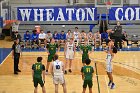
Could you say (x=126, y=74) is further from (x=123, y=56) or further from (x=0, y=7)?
(x=0, y=7)

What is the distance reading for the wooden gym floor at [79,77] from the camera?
1499 centimetres

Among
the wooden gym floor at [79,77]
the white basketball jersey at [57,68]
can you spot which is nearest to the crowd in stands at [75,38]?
the wooden gym floor at [79,77]

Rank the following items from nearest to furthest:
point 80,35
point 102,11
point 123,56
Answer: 1. point 123,56
2. point 80,35
3. point 102,11

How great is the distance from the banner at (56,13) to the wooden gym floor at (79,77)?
21.3 feet

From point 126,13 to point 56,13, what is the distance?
557 cm

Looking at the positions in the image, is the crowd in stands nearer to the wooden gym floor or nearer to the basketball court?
the basketball court

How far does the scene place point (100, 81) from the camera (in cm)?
1634

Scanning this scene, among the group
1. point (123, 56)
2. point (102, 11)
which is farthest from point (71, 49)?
point (102, 11)

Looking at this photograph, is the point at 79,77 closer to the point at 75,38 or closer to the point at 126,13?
the point at 75,38

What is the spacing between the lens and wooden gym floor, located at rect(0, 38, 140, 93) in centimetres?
1499

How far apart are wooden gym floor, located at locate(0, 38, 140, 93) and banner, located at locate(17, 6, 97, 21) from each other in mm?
6493

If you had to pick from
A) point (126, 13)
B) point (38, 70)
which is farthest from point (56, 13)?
point (38, 70)

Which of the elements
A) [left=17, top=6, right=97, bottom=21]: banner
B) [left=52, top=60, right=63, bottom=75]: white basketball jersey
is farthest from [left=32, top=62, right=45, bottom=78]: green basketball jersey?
[left=17, top=6, right=97, bottom=21]: banner

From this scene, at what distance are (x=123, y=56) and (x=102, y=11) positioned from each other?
780 centimetres
